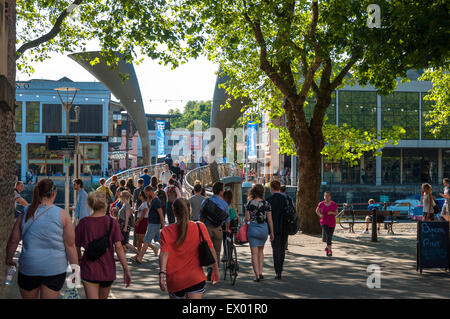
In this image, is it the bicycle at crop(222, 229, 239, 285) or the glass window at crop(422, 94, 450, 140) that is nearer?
the bicycle at crop(222, 229, 239, 285)

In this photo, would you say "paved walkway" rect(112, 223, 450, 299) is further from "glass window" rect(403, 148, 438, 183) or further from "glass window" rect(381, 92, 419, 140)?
"glass window" rect(403, 148, 438, 183)

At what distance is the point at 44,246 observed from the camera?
561cm

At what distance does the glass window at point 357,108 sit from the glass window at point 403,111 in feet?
3.87

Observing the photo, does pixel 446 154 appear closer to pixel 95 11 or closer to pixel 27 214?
pixel 95 11

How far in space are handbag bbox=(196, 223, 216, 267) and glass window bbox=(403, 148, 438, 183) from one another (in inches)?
2343

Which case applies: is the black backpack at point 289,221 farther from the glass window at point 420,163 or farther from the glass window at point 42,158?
the glass window at point 42,158

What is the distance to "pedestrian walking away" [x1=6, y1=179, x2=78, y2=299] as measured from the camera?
5.55 metres

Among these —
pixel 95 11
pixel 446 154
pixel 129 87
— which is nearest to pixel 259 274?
pixel 95 11

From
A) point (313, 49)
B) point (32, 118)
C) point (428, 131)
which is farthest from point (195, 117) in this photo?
point (313, 49)

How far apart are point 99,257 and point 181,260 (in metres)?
0.83

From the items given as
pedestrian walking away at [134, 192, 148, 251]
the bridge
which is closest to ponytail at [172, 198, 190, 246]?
pedestrian walking away at [134, 192, 148, 251]
